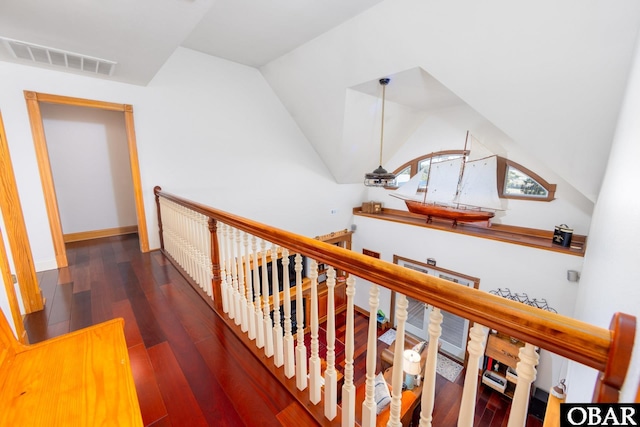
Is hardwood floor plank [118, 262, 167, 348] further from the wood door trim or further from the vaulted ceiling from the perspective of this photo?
the vaulted ceiling

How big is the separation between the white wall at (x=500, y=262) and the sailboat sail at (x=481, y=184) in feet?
2.37

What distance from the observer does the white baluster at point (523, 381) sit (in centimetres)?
56

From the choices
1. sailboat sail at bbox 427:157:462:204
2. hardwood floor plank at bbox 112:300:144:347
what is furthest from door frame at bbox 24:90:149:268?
sailboat sail at bbox 427:157:462:204

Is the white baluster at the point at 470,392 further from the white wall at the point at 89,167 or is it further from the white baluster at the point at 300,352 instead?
the white wall at the point at 89,167

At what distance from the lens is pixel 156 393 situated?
1273 mm

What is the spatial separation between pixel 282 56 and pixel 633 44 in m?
3.56

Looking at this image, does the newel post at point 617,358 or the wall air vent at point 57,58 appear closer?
the newel post at point 617,358

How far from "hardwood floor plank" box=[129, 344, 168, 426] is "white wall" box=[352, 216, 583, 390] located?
160 inches

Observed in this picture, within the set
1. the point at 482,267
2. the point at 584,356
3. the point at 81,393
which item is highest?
the point at 584,356

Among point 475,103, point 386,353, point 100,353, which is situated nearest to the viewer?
point 100,353

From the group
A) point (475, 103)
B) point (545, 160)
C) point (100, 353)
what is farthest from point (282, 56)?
point (100, 353)

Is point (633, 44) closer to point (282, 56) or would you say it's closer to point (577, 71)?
point (577, 71)

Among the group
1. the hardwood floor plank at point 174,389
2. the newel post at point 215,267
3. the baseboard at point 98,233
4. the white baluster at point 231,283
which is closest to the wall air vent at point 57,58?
the newel post at point 215,267

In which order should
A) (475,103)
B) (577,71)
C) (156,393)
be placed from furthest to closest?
1. (475,103)
2. (577,71)
3. (156,393)
